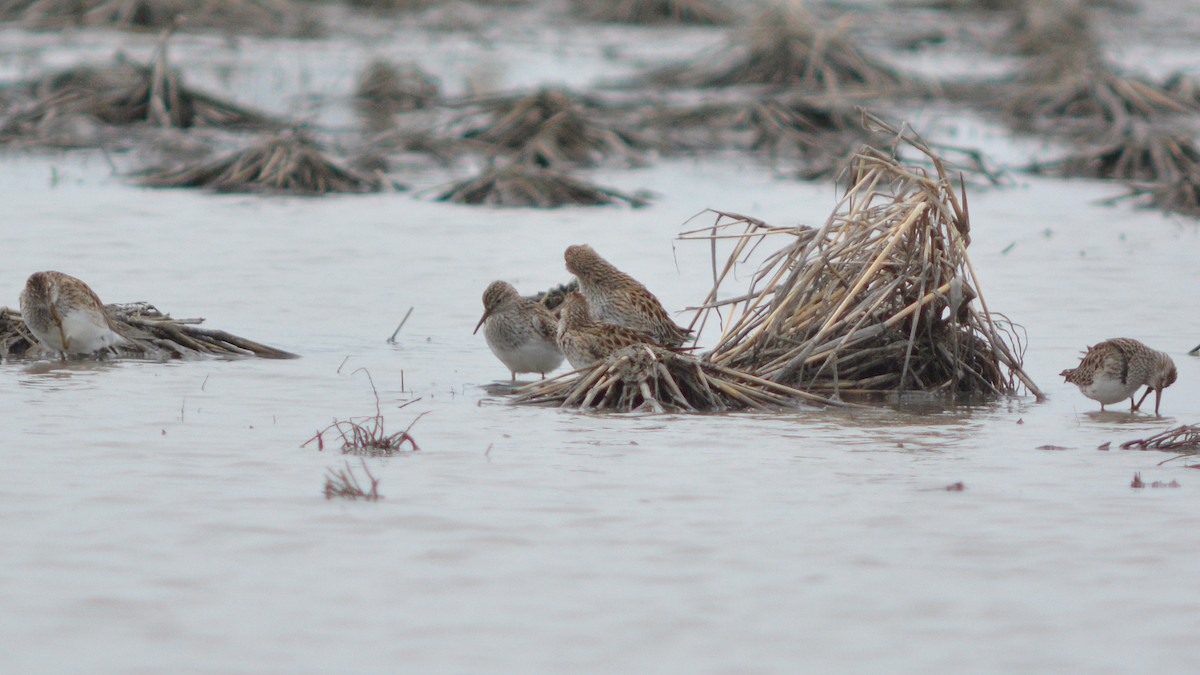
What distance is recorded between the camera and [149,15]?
1214 inches

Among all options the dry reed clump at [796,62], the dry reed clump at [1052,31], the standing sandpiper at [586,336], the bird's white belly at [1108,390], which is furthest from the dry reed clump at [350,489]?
the dry reed clump at [1052,31]

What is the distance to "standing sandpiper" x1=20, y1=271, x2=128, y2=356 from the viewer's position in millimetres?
9523

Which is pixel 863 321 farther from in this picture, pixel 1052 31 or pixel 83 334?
pixel 1052 31

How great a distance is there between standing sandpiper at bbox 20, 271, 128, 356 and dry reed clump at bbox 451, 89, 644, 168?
11210mm

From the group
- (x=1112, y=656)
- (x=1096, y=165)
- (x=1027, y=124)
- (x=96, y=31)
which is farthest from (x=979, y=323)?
(x=96, y=31)

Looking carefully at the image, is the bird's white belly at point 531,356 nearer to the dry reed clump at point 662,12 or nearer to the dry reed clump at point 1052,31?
the dry reed clump at point 1052,31

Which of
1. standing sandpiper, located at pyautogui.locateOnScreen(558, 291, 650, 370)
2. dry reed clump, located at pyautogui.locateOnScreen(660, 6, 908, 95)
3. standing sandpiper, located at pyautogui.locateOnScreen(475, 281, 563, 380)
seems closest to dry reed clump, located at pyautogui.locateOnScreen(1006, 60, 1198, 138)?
dry reed clump, located at pyautogui.locateOnScreen(660, 6, 908, 95)

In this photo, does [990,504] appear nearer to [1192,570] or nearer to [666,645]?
[1192,570]

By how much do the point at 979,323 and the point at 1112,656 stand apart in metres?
4.33

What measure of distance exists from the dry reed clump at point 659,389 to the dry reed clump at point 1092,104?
52.6ft

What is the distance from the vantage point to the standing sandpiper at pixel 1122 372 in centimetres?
885

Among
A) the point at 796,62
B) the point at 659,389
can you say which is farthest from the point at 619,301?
the point at 796,62

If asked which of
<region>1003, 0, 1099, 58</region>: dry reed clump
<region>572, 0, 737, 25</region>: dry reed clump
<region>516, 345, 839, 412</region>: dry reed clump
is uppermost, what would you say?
<region>572, 0, 737, 25</region>: dry reed clump

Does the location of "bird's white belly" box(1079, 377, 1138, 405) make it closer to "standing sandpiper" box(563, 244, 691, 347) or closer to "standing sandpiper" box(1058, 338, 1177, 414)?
"standing sandpiper" box(1058, 338, 1177, 414)
